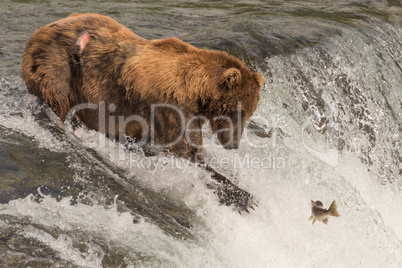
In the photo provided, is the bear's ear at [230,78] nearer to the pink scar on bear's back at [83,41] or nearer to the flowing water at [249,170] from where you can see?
the flowing water at [249,170]

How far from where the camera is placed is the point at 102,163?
13.5 feet

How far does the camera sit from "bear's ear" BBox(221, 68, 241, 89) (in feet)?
12.4

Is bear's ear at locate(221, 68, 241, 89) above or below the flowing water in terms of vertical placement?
above

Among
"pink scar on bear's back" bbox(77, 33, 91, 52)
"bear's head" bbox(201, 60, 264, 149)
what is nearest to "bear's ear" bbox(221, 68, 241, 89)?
"bear's head" bbox(201, 60, 264, 149)

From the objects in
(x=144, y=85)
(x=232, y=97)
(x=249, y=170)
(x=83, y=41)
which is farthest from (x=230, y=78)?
(x=83, y=41)

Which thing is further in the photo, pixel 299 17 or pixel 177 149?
pixel 299 17

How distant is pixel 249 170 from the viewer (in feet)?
15.6

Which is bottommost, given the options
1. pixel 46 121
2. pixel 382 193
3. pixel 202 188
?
pixel 382 193

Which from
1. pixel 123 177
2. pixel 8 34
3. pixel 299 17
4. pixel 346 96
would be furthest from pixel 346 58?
pixel 8 34

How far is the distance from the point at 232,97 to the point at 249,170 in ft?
3.50

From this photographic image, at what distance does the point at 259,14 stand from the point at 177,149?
4920 millimetres

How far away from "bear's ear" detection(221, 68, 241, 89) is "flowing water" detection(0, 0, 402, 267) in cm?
92

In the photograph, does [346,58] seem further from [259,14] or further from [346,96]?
[259,14]

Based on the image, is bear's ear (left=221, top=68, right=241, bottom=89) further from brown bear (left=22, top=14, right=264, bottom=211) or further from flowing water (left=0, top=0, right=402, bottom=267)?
flowing water (left=0, top=0, right=402, bottom=267)
